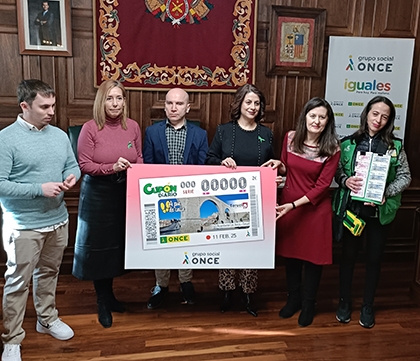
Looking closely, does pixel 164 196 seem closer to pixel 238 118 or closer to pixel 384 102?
pixel 238 118

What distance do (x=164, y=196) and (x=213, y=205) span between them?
30 cm

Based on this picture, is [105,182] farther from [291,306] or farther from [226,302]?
[291,306]

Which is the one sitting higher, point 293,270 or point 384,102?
point 384,102

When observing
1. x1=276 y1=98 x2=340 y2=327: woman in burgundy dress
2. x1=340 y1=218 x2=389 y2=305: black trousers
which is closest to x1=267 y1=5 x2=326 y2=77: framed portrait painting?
x1=276 y1=98 x2=340 y2=327: woman in burgundy dress

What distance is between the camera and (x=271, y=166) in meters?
2.43

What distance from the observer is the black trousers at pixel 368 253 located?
249cm

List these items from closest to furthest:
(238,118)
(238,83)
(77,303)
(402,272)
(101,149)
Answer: (101,149), (238,118), (77,303), (238,83), (402,272)

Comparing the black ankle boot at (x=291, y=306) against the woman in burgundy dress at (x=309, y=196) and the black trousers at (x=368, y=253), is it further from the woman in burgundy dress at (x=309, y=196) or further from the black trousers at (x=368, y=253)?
the black trousers at (x=368, y=253)

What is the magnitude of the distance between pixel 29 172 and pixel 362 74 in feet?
9.13

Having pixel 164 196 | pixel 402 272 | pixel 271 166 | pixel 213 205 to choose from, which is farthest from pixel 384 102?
pixel 402 272

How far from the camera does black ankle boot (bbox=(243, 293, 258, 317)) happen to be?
268cm

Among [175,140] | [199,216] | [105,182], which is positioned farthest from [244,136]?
[105,182]

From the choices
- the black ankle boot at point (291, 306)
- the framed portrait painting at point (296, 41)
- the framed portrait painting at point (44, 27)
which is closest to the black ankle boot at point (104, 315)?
the black ankle boot at point (291, 306)

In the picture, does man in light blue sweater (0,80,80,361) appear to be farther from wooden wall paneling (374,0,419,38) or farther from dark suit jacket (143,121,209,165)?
wooden wall paneling (374,0,419,38)
